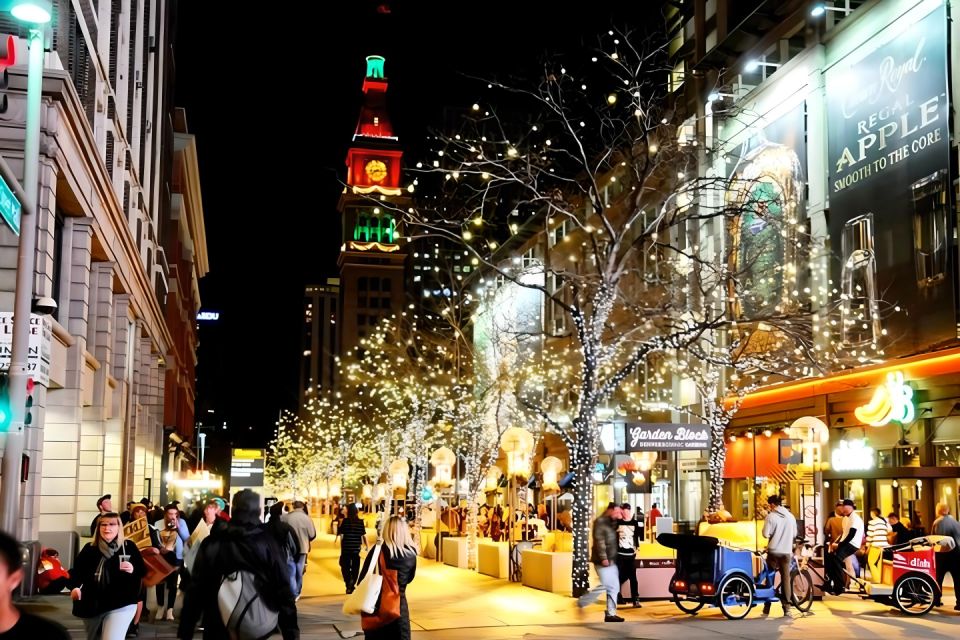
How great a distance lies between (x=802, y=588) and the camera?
61.2 ft

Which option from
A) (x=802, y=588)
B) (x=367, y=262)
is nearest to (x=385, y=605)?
(x=802, y=588)

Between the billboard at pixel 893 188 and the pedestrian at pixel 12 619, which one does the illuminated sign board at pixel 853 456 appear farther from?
the pedestrian at pixel 12 619

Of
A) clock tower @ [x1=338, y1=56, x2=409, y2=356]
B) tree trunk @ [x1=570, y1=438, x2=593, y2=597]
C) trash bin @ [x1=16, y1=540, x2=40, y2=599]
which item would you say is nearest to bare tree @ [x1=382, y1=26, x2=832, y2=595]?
tree trunk @ [x1=570, y1=438, x2=593, y2=597]

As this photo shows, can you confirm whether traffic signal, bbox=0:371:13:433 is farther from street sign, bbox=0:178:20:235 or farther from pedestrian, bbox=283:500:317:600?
pedestrian, bbox=283:500:317:600

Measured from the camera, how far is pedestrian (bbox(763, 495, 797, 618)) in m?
17.8

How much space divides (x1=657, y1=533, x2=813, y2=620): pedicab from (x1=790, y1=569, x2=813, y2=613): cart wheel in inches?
15.9

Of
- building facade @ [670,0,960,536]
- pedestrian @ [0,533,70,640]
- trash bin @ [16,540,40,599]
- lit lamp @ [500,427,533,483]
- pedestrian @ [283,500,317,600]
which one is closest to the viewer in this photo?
pedestrian @ [0,533,70,640]

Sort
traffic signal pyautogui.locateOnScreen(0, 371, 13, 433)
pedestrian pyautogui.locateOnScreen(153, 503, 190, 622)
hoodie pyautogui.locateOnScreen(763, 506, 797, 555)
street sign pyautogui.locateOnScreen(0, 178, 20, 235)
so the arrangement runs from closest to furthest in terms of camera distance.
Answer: street sign pyautogui.locateOnScreen(0, 178, 20, 235) < traffic signal pyautogui.locateOnScreen(0, 371, 13, 433) < pedestrian pyautogui.locateOnScreen(153, 503, 190, 622) < hoodie pyautogui.locateOnScreen(763, 506, 797, 555)

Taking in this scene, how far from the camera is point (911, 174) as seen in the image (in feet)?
100

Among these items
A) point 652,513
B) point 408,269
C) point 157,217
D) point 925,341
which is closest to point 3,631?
point 925,341

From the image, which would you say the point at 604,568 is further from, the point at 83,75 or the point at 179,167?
the point at 179,167

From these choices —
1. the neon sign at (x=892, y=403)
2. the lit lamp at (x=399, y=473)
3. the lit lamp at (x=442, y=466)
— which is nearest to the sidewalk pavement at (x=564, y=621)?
the neon sign at (x=892, y=403)

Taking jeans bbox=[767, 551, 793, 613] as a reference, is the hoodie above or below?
above

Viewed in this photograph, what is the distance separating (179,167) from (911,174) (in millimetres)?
42851
